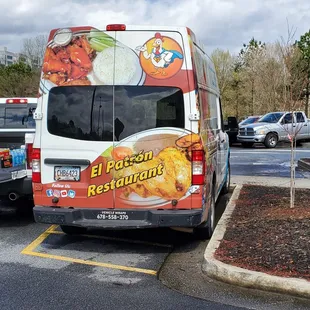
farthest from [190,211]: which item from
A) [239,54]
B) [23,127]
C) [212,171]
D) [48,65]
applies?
[239,54]

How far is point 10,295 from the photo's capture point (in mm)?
4328

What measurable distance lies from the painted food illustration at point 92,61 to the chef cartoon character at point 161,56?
0.11 metres

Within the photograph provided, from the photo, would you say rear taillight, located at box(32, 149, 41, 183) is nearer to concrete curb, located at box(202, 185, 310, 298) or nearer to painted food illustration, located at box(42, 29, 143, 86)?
painted food illustration, located at box(42, 29, 143, 86)

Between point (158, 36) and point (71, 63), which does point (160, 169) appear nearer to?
point (158, 36)

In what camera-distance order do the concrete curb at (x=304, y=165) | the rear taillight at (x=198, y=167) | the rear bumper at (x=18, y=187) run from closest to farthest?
1. the rear taillight at (x=198, y=167)
2. the rear bumper at (x=18, y=187)
3. the concrete curb at (x=304, y=165)

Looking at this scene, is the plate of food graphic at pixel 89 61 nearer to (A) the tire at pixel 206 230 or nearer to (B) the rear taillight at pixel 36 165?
(B) the rear taillight at pixel 36 165

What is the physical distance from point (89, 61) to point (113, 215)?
74.0 inches

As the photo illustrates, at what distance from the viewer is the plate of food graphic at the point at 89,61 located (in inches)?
212

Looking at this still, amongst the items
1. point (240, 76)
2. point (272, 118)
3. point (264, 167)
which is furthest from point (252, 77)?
point (264, 167)

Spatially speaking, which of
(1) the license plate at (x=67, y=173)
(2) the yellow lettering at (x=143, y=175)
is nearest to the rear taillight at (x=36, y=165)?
(1) the license plate at (x=67, y=173)

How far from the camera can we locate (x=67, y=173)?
552cm

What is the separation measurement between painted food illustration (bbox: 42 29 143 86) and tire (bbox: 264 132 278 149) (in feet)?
65.9

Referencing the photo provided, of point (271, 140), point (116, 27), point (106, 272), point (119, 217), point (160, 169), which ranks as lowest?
Result: point (106, 272)

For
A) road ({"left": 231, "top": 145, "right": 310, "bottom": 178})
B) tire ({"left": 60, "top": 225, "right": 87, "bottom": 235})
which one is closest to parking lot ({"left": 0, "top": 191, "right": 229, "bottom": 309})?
tire ({"left": 60, "top": 225, "right": 87, "bottom": 235})
